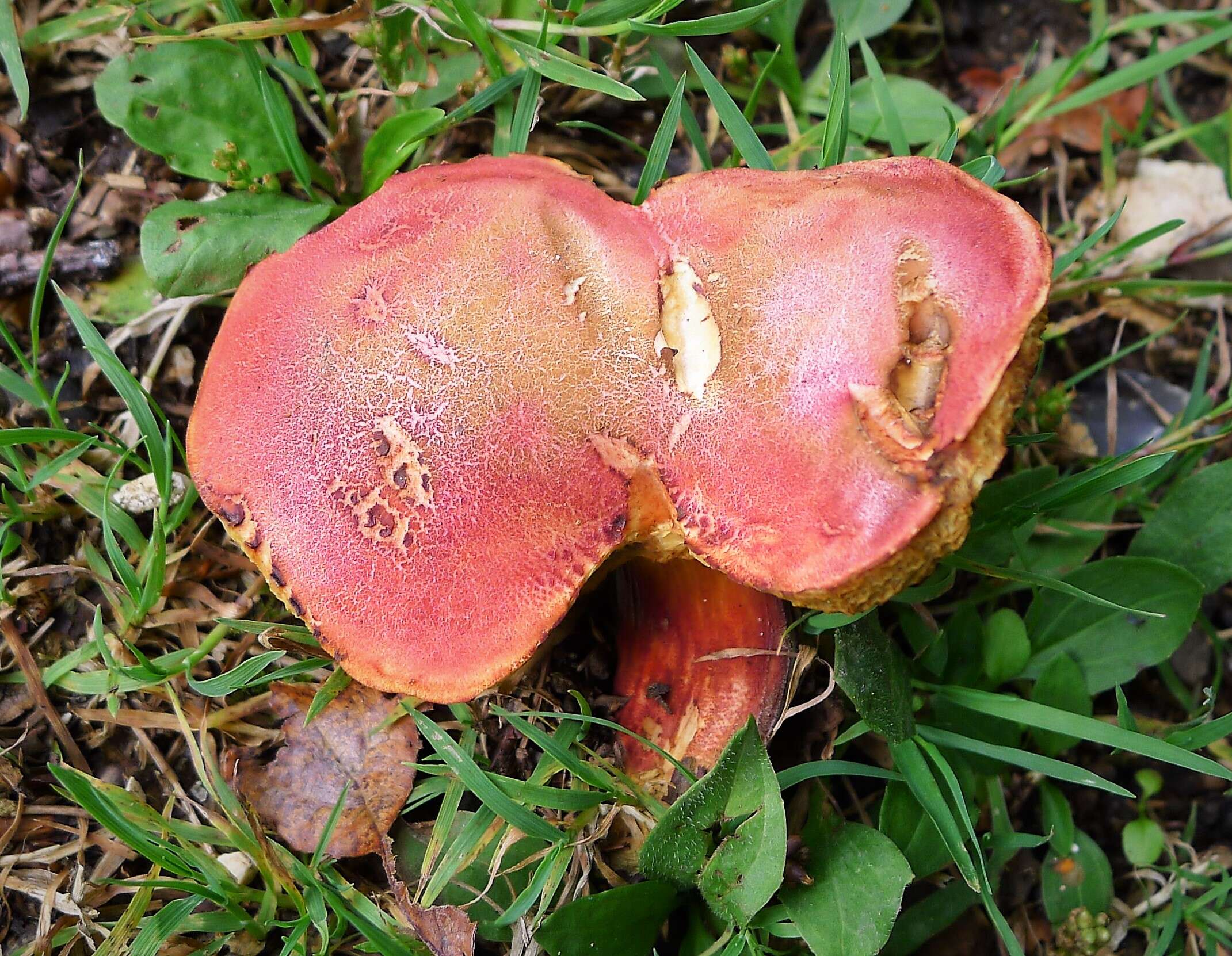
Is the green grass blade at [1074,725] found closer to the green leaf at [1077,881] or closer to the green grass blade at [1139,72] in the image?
the green leaf at [1077,881]

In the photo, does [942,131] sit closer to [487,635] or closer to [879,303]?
[879,303]

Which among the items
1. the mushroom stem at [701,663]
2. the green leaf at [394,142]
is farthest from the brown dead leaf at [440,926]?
the green leaf at [394,142]

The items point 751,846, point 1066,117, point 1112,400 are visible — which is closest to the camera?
point 751,846

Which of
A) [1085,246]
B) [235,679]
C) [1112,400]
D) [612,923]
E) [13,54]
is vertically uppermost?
[13,54]

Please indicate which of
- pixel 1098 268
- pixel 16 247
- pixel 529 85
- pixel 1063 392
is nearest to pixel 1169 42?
A: pixel 1098 268

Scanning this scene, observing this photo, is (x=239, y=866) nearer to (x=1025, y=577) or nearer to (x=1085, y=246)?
(x=1025, y=577)

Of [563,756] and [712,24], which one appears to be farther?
[712,24]

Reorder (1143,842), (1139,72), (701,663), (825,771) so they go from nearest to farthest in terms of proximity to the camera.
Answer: (701,663), (825,771), (1143,842), (1139,72)


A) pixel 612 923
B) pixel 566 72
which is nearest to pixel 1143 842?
pixel 612 923
